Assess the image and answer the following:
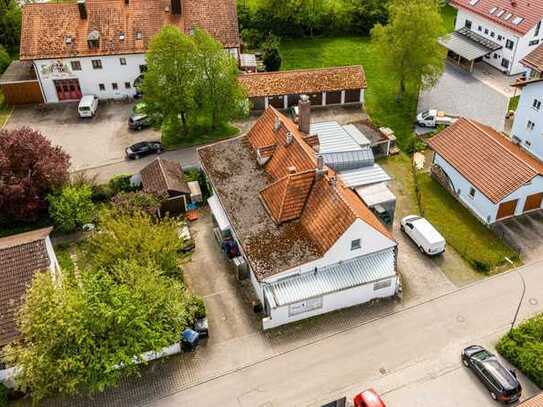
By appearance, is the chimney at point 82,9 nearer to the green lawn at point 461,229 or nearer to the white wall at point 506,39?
the green lawn at point 461,229

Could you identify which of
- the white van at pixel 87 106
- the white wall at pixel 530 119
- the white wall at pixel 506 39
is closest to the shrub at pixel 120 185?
the white van at pixel 87 106

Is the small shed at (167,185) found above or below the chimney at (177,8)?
below

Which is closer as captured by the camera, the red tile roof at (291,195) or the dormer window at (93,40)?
the red tile roof at (291,195)

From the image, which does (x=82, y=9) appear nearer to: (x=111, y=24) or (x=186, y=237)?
(x=111, y=24)

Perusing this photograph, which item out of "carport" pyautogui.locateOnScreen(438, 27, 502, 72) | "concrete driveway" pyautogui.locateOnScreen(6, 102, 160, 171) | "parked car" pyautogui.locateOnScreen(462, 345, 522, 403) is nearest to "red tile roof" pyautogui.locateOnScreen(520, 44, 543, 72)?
"carport" pyautogui.locateOnScreen(438, 27, 502, 72)

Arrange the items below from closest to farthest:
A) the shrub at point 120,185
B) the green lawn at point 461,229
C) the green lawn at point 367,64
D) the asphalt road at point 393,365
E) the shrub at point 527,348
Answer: the asphalt road at point 393,365
the shrub at point 527,348
the green lawn at point 461,229
the shrub at point 120,185
the green lawn at point 367,64

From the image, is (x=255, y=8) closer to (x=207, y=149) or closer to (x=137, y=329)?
(x=207, y=149)
